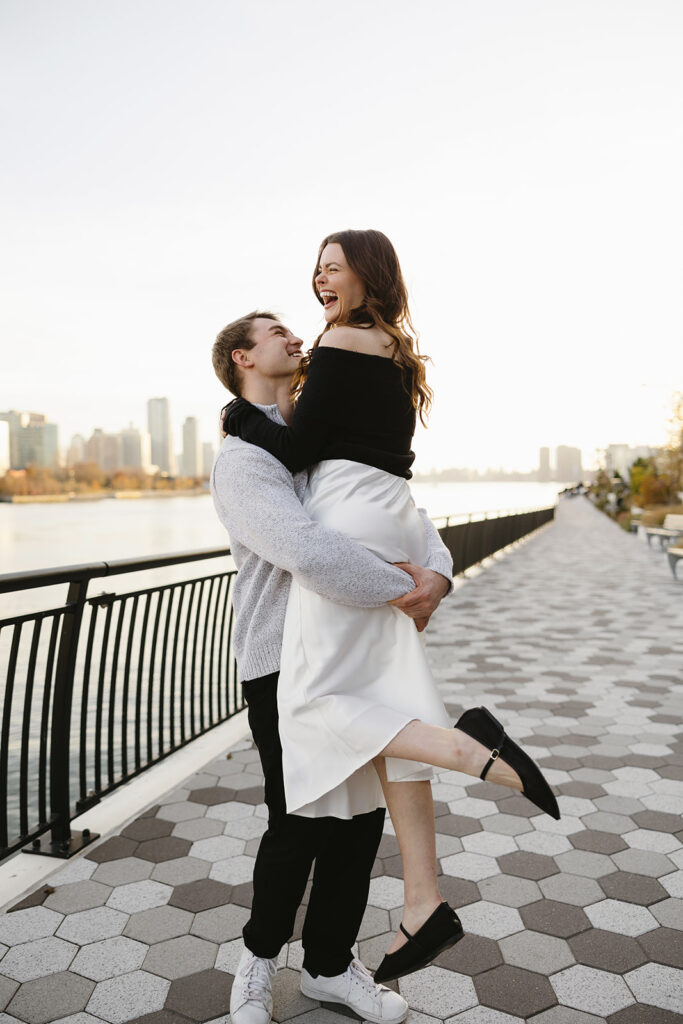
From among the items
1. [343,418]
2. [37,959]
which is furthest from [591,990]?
[343,418]

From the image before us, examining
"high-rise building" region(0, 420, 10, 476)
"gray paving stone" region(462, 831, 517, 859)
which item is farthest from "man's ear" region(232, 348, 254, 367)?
"high-rise building" region(0, 420, 10, 476)

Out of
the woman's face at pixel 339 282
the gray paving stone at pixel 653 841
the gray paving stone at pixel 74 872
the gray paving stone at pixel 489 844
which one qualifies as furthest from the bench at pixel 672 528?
the woman's face at pixel 339 282

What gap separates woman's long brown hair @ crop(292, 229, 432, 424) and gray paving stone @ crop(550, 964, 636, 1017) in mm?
1646

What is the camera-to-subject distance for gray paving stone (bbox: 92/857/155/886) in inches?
104

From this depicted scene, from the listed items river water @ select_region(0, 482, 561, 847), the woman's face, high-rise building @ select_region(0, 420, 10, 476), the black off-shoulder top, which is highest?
high-rise building @ select_region(0, 420, 10, 476)

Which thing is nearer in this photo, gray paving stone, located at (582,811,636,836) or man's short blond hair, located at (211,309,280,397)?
man's short blond hair, located at (211,309,280,397)

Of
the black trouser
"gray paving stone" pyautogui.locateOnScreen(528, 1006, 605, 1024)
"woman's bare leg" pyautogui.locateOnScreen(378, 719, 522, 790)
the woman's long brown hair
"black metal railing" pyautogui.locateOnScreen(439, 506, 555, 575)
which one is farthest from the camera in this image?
"black metal railing" pyautogui.locateOnScreen(439, 506, 555, 575)

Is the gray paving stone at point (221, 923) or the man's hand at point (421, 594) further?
the gray paving stone at point (221, 923)

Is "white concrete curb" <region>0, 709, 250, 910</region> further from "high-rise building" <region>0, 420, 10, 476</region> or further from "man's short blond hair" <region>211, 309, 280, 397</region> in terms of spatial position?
"high-rise building" <region>0, 420, 10, 476</region>

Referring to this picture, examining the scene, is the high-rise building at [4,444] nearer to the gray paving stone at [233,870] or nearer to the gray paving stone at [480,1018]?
the gray paving stone at [233,870]

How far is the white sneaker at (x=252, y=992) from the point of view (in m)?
1.79

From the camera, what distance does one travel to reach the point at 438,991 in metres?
2.01

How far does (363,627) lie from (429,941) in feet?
2.23

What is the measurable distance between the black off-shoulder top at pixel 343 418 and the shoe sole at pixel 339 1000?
54.9 inches
